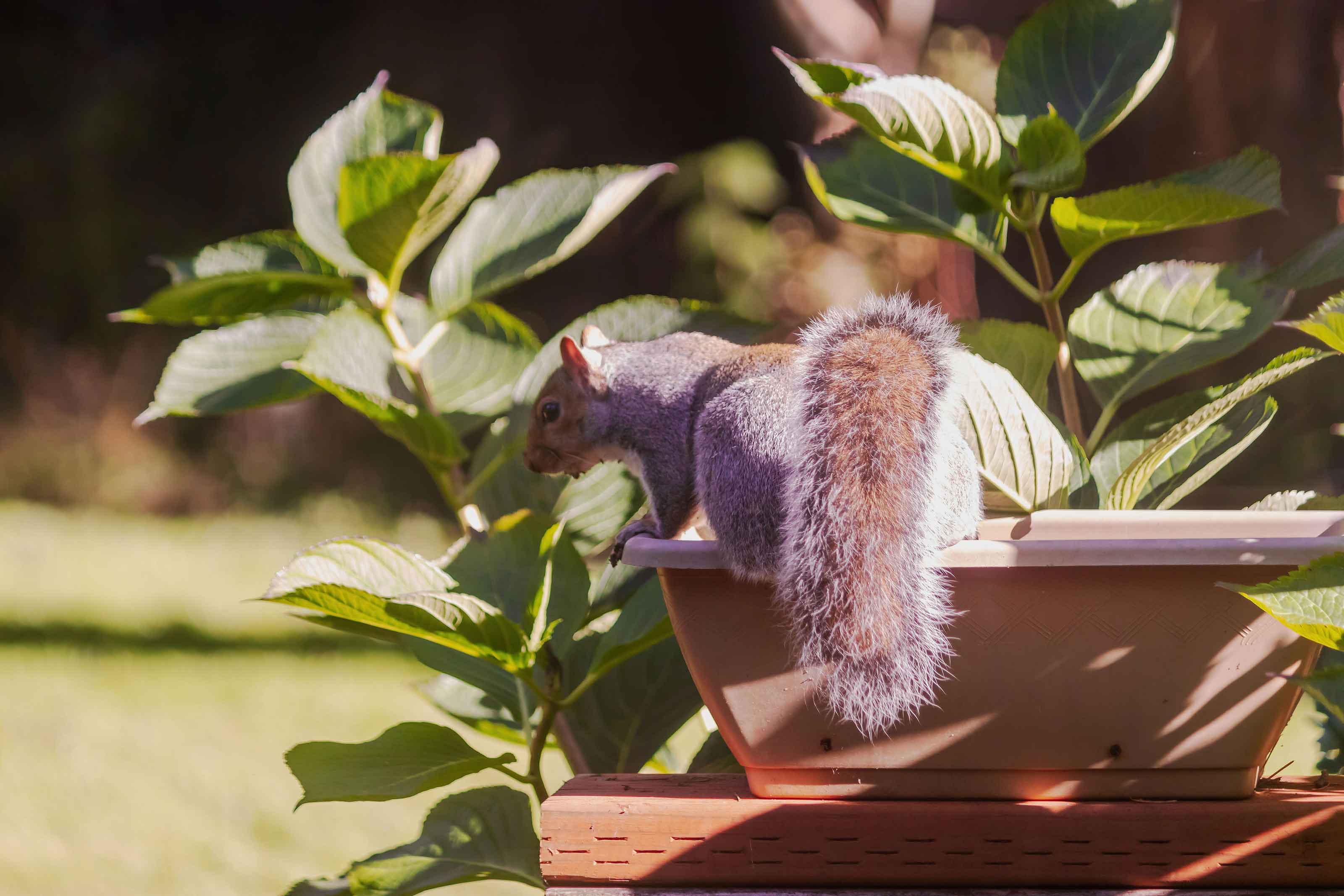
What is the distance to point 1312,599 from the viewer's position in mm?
441

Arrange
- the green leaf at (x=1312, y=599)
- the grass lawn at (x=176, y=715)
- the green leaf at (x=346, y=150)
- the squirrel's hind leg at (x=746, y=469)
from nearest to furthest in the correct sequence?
the green leaf at (x=1312, y=599)
the squirrel's hind leg at (x=746, y=469)
the green leaf at (x=346, y=150)
the grass lawn at (x=176, y=715)

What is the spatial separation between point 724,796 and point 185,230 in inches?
177

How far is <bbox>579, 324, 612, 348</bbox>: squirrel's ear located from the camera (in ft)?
2.89

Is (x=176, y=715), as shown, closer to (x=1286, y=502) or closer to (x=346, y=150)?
(x=346, y=150)

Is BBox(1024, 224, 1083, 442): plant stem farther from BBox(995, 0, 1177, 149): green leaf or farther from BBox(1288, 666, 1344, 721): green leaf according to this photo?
BBox(1288, 666, 1344, 721): green leaf

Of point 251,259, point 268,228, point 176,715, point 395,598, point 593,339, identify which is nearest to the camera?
point 395,598

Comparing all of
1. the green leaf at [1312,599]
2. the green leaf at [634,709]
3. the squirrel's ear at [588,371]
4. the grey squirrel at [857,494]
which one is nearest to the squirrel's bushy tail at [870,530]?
the grey squirrel at [857,494]

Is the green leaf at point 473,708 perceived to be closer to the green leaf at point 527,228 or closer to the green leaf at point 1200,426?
the green leaf at point 527,228

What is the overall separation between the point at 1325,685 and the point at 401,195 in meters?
0.56

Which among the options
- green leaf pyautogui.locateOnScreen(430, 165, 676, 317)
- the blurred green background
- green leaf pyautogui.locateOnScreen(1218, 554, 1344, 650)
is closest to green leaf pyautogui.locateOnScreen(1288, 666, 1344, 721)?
green leaf pyautogui.locateOnScreen(1218, 554, 1344, 650)

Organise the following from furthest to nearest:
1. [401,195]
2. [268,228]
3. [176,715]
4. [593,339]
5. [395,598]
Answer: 1. [268,228]
2. [176,715]
3. [593,339]
4. [401,195]
5. [395,598]

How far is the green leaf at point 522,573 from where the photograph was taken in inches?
27.0

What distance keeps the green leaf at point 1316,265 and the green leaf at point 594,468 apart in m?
0.32

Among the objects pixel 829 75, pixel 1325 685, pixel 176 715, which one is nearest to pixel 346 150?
pixel 829 75
